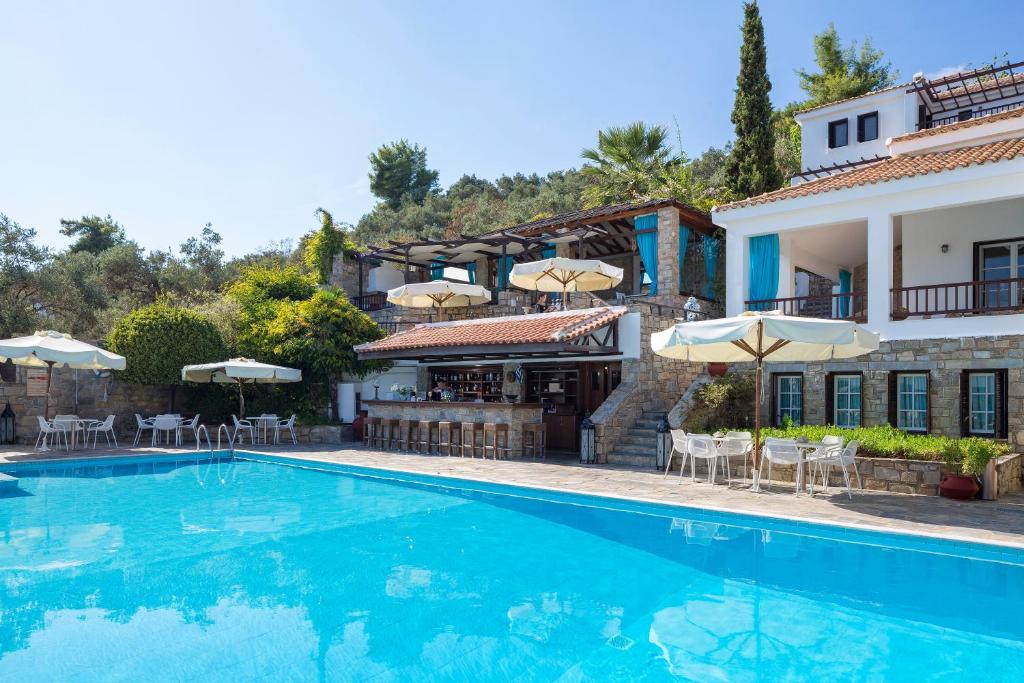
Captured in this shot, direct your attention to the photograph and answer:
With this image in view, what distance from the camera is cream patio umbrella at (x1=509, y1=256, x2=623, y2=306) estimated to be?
18625 millimetres

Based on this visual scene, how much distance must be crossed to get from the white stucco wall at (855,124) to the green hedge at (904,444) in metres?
14.5

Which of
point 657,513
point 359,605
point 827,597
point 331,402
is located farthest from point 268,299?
point 827,597

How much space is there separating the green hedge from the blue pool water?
3.36 meters

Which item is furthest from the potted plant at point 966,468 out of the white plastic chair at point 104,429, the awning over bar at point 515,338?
the white plastic chair at point 104,429

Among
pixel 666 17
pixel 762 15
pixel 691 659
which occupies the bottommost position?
pixel 691 659

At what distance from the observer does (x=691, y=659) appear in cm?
543

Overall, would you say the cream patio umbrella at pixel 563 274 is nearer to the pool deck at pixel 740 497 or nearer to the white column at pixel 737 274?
the white column at pixel 737 274

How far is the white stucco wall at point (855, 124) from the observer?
2306cm

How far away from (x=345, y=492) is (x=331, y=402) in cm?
1053

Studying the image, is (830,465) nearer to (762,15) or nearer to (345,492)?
(345,492)

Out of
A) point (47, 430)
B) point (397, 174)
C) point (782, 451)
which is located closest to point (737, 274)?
point (782, 451)

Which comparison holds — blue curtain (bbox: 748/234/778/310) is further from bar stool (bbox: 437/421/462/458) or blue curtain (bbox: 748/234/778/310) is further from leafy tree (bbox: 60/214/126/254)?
leafy tree (bbox: 60/214/126/254)

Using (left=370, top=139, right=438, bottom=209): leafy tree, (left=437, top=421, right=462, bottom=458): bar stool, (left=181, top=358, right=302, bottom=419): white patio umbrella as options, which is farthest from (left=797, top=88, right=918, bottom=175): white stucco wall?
(left=370, top=139, right=438, bottom=209): leafy tree

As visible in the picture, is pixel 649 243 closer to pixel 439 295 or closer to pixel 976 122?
pixel 439 295
